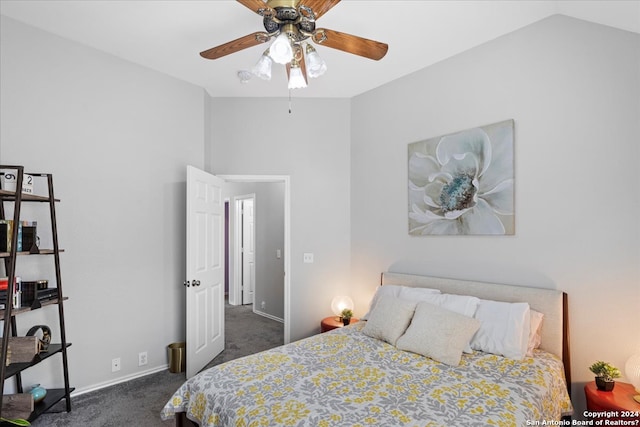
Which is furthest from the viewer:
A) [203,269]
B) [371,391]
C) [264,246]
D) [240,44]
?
[264,246]

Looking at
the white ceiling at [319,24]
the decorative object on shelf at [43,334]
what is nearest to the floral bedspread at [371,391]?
the decorative object on shelf at [43,334]

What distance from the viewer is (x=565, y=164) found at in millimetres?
2445

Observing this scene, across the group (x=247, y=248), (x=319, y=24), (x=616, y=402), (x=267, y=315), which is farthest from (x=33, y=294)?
(x=247, y=248)

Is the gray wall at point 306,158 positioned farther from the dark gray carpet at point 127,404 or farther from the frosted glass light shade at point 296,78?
the frosted glass light shade at point 296,78

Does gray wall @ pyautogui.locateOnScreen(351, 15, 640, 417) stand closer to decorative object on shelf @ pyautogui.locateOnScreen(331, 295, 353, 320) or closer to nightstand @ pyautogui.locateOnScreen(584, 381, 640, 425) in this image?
nightstand @ pyautogui.locateOnScreen(584, 381, 640, 425)

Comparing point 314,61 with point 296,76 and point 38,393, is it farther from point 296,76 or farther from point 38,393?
point 38,393

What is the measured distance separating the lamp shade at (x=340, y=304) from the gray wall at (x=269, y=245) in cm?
150

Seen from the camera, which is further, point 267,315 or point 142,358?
point 267,315

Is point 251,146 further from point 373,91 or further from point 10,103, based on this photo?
point 10,103

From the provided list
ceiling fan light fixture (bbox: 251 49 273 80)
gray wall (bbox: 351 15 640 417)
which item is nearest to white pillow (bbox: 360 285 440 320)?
gray wall (bbox: 351 15 640 417)

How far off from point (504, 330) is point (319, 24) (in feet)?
A: 8.22

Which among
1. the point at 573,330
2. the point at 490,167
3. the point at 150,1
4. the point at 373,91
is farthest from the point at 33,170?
the point at 573,330

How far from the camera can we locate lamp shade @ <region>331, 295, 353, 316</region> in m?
3.73

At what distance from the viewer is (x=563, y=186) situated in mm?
2451
